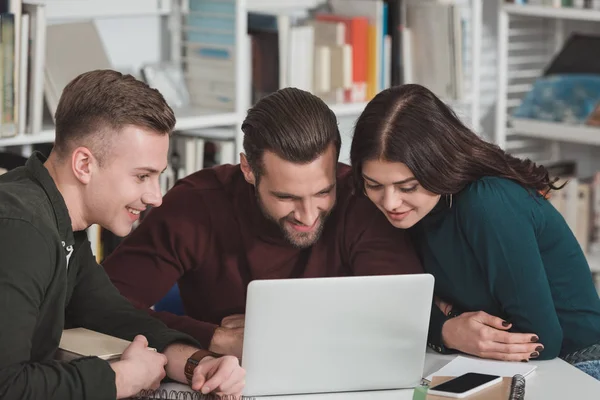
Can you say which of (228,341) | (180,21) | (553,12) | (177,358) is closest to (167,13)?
(180,21)

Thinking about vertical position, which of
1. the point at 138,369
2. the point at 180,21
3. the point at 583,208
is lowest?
the point at 583,208

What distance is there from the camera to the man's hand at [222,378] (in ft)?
5.11

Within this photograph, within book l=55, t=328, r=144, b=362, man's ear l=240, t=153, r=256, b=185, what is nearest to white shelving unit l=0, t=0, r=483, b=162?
man's ear l=240, t=153, r=256, b=185

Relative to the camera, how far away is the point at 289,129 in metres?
1.91

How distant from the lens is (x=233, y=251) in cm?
207

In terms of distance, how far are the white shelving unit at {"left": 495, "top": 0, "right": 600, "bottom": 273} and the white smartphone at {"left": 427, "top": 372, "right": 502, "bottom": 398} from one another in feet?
6.67

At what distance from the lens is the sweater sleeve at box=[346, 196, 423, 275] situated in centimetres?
199

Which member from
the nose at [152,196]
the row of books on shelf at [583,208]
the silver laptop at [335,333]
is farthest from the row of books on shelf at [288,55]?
the silver laptop at [335,333]

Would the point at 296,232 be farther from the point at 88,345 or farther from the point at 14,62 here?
the point at 14,62

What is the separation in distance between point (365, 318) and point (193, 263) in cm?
59

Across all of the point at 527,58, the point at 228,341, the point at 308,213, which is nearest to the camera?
the point at 228,341

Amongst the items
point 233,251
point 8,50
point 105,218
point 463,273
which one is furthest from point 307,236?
point 8,50

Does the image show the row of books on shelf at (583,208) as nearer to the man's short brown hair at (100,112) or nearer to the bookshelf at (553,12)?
the bookshelf at (553,12)

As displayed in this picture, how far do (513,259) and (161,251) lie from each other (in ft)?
Answer: 2.34
